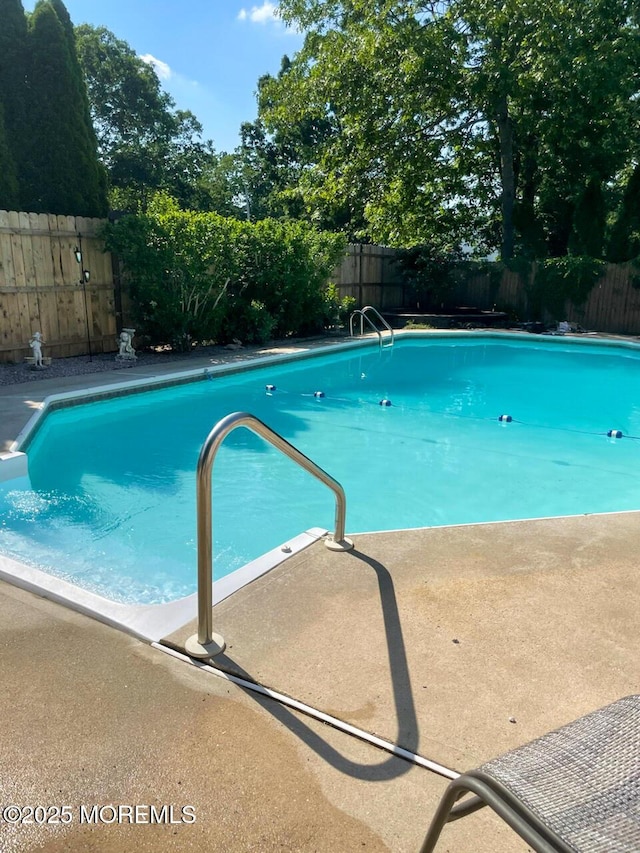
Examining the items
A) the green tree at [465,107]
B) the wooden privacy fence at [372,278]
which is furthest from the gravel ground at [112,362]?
Answer: the green tree at [465,107]

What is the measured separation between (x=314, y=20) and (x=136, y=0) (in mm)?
7070

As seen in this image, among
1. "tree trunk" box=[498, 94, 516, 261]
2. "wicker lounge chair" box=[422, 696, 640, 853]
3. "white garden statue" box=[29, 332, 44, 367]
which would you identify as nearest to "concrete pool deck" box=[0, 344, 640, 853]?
"wicker lounge chair" box=[422, 696, 640, 853]

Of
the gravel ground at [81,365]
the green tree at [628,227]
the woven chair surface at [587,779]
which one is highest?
the green tree at [628,227]

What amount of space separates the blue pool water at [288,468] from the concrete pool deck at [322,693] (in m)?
1.64

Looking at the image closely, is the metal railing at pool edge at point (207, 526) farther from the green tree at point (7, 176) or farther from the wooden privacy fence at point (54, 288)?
the green tree at point (7, 176)

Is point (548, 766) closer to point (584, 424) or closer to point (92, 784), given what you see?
point (92, 784)

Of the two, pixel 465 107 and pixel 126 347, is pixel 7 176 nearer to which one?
pixel 126 347

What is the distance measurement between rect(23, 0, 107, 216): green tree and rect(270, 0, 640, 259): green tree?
30.2 feet

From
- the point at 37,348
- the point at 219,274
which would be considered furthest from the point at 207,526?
the point at 219,274

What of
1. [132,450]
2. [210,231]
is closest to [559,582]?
[132,450]

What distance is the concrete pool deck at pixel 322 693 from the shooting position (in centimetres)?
176

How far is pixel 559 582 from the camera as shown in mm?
3094

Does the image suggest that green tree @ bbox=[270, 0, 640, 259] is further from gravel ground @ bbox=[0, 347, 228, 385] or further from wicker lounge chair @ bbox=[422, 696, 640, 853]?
wicker lounge chair @ bbox=[422, 696, 640, 853]

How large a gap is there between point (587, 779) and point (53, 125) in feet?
42.2
